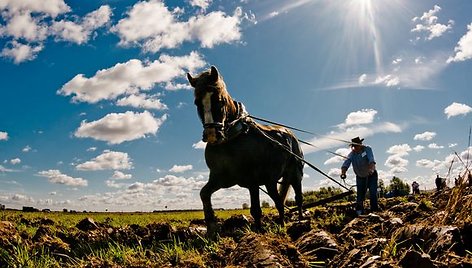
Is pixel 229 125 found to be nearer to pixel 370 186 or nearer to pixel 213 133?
pixel 213 133

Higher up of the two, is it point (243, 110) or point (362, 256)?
point (243, 110)

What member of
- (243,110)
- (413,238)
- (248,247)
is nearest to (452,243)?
(413,238)

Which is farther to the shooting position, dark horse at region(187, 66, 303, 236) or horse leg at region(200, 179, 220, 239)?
horse leg at region(200, 179, 220, 239)

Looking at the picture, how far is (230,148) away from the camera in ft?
25.6

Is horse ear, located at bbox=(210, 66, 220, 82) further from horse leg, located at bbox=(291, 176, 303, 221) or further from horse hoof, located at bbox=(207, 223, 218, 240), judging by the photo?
horse leg, located at bbox=(291, 176, 303, 221)

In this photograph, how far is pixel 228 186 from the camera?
7996 millimetres

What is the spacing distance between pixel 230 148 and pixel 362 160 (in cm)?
606

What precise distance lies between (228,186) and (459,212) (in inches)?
154

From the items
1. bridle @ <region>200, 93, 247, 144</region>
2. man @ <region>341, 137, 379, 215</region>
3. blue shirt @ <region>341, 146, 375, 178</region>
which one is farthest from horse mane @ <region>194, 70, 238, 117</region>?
blue shirt @ <region>341, 146, 375, 178</region>

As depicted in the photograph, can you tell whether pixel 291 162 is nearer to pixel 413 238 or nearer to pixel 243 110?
pixel 243 110

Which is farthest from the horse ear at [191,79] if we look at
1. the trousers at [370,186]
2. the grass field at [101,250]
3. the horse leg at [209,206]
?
the trousers at [370,186]

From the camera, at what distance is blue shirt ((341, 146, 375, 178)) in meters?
12.4

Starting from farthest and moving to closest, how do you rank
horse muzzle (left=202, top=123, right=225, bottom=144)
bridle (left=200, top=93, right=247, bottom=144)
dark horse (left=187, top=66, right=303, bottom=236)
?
1. dark horse (left=187, top=66, right=303, bottom=236)
2. bridle (left=200, top=93, right=247, bottom=144)
3. horse muzzle (left=202, top=123, right=225, bottom=144)

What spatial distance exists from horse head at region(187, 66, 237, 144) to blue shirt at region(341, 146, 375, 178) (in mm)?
→ 6287
